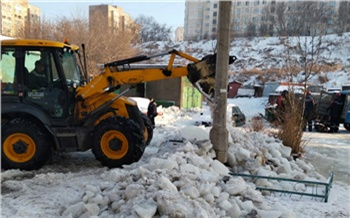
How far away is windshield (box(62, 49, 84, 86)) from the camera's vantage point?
630 cm

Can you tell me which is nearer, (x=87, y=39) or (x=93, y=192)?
(x=93, y=192)

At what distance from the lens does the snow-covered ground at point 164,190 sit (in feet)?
13.4

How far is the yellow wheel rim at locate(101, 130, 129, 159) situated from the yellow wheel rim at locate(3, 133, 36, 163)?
1.27 m

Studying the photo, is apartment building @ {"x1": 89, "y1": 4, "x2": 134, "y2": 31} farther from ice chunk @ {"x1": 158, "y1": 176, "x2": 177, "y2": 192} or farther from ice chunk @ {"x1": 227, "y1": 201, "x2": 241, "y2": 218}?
ice chunk @ {"x1": 227, "y1": 201, "x2": 241, "y2": 218}

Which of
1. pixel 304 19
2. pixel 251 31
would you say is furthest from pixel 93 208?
pixel 251 31

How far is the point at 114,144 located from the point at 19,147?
170 cm

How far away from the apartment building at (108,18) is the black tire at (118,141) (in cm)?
2169

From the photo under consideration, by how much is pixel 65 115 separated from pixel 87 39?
1992 cm

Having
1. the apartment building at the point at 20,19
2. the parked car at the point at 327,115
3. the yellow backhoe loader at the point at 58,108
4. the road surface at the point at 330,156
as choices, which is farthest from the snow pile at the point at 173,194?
the apartment building at the point at 20,19

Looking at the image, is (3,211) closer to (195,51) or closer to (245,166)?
(245,166)

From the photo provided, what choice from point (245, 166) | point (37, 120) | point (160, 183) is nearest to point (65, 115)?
point (37, 120)

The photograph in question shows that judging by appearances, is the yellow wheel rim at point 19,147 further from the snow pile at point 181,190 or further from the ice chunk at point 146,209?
the ice chunk at point 146,209

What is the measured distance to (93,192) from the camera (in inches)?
179

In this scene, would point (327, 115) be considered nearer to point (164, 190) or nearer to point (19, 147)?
point (164, 190)
